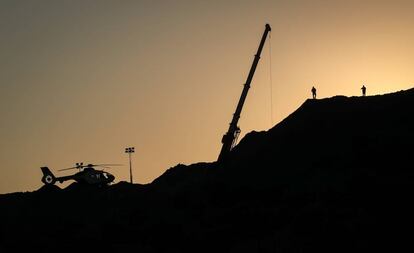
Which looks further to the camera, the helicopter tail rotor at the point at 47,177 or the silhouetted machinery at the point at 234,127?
the helicopter tail rotor at the point at 47,177

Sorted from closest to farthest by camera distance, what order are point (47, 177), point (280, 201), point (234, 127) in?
point (280, 201) < point (234, 127) < point (47, 177)

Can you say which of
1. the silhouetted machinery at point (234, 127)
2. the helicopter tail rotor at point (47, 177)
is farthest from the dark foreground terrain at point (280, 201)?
the helicopter tail rotor at point (47, 177)

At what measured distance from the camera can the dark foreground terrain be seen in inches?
1853

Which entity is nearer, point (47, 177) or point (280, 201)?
point (280, 201)

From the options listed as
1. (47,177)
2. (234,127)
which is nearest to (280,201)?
(234,127)

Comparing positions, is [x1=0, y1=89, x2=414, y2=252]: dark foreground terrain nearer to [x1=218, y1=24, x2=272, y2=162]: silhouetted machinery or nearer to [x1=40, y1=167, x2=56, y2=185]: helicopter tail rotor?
[x1=218, y1=24, x2=272, y2=162]: silhouetted machinery

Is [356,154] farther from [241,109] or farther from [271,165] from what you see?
[241,109]

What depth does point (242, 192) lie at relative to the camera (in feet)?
195

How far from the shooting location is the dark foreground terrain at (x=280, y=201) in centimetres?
4706

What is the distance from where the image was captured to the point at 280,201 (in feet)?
181

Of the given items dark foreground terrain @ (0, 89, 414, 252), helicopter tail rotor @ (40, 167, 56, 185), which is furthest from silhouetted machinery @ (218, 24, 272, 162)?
helicopter tail rotor @ (40, 167, 56, 185)

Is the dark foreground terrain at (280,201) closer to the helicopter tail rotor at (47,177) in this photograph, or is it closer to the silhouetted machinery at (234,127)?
the silhouetted machinery at (234,127)

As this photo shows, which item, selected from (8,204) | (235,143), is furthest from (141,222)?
(8,204)

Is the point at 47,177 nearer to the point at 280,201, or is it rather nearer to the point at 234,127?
the point at 234,127
